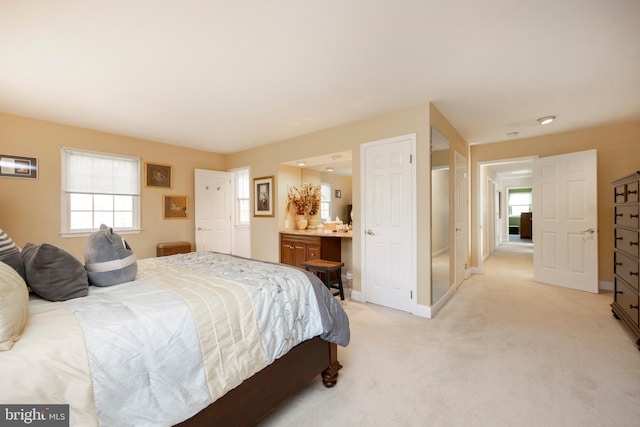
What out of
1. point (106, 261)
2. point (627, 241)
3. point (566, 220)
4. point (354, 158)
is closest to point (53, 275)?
point (106, 261)

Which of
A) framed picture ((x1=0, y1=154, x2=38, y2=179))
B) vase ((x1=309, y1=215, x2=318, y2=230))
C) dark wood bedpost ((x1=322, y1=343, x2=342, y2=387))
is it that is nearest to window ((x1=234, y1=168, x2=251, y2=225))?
vase ((x1=309, y1=215, x2=318, y2=230))

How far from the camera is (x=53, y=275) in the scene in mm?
1354

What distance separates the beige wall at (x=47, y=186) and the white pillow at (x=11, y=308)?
3.48m

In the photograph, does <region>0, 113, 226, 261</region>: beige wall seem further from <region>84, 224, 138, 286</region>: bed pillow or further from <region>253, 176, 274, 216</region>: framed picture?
<region>84, 224, 138, 286</region>: bed pillow

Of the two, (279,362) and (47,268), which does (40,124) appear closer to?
(47,268)

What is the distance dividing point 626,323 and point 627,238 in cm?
82

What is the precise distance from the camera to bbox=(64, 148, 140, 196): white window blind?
393 centimetres

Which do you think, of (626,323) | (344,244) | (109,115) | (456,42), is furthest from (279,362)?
(109,115)

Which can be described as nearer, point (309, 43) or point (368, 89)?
point (309, 43)

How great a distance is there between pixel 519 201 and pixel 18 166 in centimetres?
1504

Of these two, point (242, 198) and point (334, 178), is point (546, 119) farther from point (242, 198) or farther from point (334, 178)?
point (242, 198)

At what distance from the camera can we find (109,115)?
137 inches

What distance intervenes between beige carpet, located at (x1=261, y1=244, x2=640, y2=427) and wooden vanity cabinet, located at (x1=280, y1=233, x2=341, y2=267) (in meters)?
1.10

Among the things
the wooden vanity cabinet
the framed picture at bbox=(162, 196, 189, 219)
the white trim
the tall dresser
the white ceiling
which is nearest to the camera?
the white ceiling
